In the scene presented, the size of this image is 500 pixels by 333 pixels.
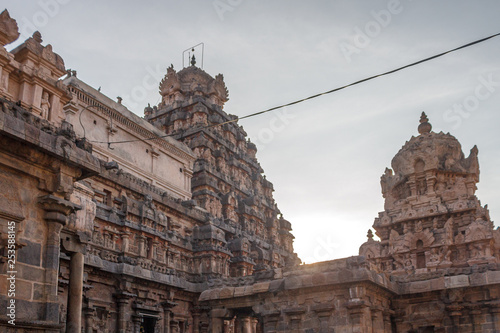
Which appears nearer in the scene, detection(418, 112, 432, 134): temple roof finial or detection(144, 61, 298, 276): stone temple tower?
detection(418, 112, 432, 134): temple roof finial

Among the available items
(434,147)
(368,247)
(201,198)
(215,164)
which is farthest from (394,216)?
(215,164)

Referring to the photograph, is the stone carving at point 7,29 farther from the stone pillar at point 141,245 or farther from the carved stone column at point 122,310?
the stone pillar at point 141,245

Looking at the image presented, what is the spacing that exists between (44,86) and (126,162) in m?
16.6

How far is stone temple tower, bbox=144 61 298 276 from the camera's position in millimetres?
41938

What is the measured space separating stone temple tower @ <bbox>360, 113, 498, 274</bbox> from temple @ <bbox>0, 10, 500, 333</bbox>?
8 cm

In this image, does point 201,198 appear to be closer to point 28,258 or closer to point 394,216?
point 394,216

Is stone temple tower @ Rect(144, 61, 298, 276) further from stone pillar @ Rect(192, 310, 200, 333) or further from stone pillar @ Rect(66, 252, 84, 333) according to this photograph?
stone pillar @ Rect(66, 252, 84, 333)

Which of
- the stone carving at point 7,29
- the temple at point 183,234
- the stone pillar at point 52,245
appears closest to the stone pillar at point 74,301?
the temple at point 183,234

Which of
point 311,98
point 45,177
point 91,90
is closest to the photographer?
point 45,177

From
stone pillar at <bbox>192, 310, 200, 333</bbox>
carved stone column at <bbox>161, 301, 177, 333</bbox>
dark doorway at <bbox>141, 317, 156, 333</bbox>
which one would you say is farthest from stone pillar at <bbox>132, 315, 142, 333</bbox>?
stone pillar at <bbox>192, 310, 200, 333</bbox>

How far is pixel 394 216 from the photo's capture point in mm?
31734

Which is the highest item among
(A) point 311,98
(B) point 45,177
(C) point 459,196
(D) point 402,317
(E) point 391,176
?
(E) point 391,176

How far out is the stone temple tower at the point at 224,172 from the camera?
4194cm

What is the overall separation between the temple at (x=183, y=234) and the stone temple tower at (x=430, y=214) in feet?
0.27
